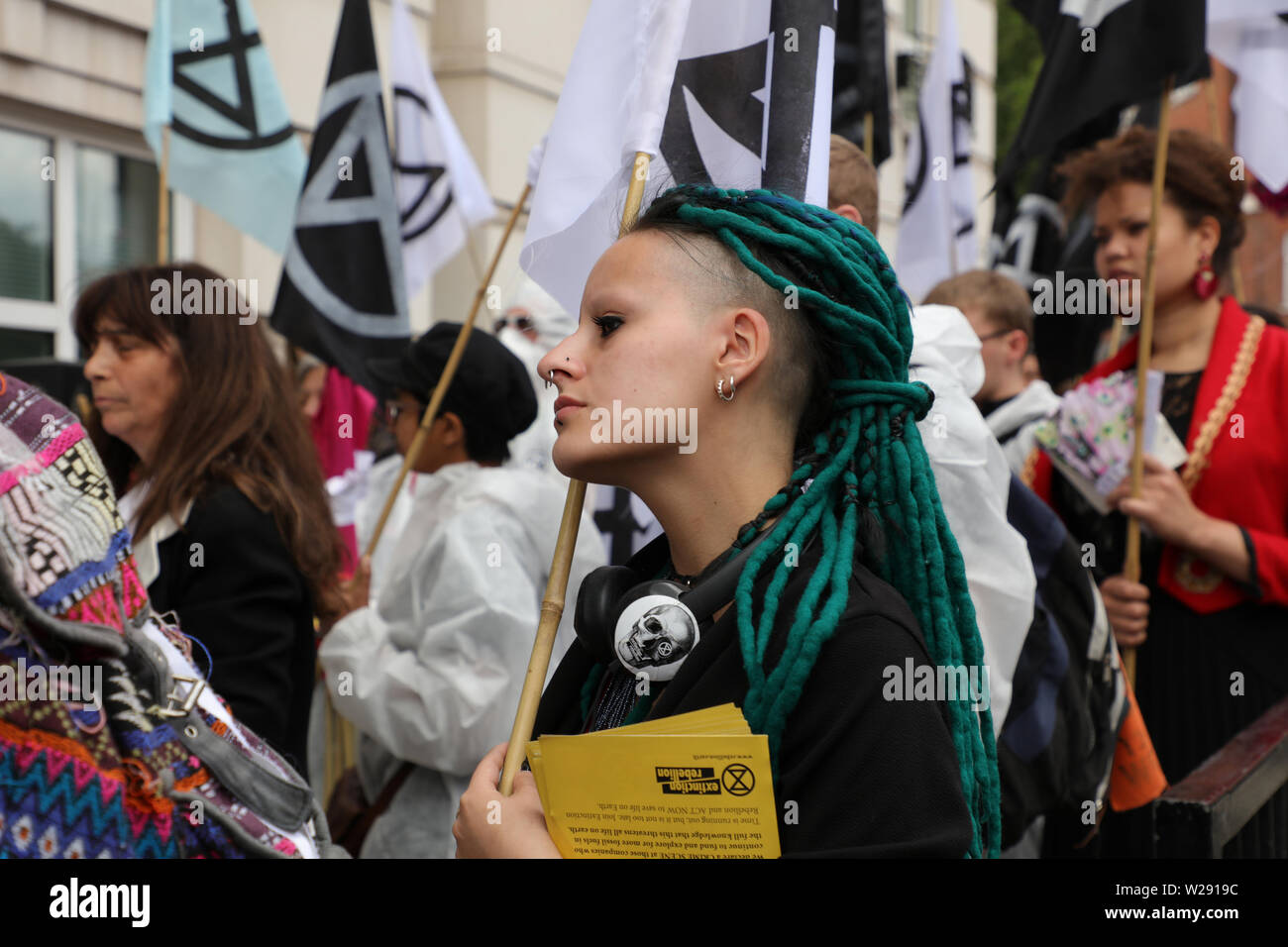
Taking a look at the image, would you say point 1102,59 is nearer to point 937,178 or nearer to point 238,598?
point 937,178

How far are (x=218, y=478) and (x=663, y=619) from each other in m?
1.86

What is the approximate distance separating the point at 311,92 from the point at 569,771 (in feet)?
24.3

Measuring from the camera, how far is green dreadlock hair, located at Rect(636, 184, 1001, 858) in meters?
1.63

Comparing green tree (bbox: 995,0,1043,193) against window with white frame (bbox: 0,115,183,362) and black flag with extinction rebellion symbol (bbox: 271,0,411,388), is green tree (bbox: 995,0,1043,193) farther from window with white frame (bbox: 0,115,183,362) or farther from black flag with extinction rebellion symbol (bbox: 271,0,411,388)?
black flag with extinction rebellion symbol (bbox: 271,0,411,388)

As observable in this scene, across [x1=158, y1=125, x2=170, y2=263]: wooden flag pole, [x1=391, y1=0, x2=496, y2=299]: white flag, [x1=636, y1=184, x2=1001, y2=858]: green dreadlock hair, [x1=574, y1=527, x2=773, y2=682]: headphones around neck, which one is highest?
[x1=391, y1=0, x2=496, y2=299]: white flag

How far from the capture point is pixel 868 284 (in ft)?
5.64

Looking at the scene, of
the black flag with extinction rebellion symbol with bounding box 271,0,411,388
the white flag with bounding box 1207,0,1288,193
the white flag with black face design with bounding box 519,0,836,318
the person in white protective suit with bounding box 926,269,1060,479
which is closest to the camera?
the white flag with black face design with bounding box 519,0,836,318

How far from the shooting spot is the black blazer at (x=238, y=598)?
290 centimetres

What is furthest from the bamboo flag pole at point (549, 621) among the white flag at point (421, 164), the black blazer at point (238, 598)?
the white flag at point (421, 164)

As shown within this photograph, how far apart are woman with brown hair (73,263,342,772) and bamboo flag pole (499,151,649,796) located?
51.6 inches

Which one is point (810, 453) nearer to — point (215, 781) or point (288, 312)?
point (215, 781)

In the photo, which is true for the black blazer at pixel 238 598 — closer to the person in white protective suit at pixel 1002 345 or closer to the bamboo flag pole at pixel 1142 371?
the bamboo flag pole at pixel 1142 371

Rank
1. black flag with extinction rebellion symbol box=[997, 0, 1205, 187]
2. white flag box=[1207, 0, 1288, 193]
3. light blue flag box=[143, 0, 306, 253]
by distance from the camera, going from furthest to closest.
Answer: light blue flag box=[143, 0, 306, 253] < white flag box=[1207, 0, 1288, 193] < black flag with extinction rebellion symbol box=[997, 0, 1205, 187]

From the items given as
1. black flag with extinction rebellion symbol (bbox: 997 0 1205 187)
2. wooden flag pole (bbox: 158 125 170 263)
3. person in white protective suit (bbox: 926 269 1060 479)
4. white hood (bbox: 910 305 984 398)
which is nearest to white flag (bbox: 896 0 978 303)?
person in white protective suit (bbox: 926 269 1060 479)
